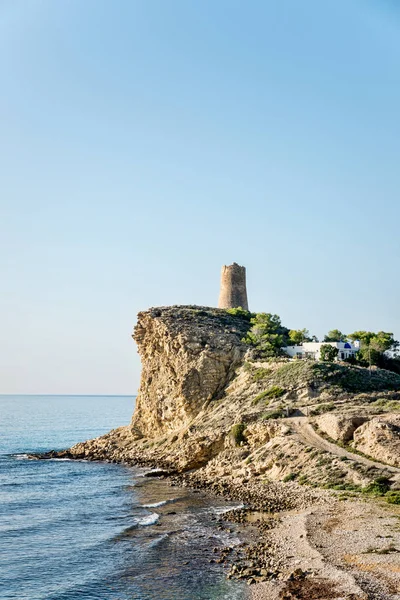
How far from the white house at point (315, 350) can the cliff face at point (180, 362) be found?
7.58 meters

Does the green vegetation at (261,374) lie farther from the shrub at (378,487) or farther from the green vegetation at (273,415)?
the shrub at (378,487)

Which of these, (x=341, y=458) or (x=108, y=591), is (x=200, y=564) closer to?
(x=108, y=591)

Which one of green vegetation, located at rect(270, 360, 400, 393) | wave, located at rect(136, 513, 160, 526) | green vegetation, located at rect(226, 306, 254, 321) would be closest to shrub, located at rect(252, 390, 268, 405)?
green vegetation, located at rect(270, 360, 400, 393)

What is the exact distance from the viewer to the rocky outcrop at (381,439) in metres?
42.2

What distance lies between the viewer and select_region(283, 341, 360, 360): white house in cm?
8331

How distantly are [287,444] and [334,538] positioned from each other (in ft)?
62.0

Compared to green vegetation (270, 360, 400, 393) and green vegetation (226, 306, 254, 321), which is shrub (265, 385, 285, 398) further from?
green vegetation (226, 306, 254, 321)

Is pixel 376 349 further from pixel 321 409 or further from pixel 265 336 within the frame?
pixel 321 409

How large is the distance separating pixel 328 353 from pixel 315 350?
4056 mm

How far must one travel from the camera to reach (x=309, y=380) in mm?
63469

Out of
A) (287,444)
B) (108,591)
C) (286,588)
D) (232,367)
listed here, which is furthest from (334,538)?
(232,367)

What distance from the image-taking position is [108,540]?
35438 mm

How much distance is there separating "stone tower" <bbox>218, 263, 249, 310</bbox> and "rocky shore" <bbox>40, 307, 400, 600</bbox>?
9531 mm

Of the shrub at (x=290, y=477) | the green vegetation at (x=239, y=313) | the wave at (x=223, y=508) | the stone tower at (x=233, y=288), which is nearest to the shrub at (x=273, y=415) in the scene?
the shrub at (x=290, y=477)
